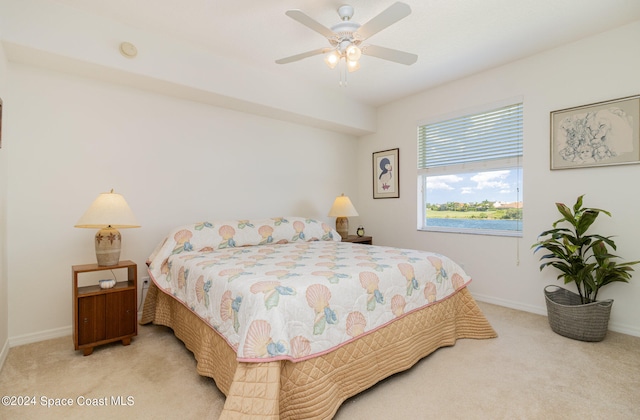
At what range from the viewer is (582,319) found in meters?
2.34

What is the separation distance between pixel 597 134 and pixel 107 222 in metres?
3.93

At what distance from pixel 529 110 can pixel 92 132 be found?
4003mm

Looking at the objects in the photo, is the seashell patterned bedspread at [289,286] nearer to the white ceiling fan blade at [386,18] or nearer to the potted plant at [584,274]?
the potted plant at [584,274]

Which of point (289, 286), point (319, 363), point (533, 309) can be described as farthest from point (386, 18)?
point (533, 309)

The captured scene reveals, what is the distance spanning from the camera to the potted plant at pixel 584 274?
232cm

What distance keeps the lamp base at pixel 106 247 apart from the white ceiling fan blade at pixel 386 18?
230cm

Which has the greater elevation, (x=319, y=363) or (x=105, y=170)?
(x=105, y=170)

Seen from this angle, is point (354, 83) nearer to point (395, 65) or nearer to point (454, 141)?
point (395, 65)

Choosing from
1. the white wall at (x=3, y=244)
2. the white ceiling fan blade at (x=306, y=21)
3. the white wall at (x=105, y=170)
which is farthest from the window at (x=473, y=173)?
the white wall at (x=3, y=244)

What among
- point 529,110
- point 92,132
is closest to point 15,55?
point 92,132

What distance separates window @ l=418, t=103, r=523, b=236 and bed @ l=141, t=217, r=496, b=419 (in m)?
1.31

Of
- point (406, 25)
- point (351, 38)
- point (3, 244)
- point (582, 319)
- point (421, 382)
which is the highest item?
point (406, 25)

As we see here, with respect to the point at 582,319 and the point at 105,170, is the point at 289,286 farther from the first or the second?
the point at 582,319

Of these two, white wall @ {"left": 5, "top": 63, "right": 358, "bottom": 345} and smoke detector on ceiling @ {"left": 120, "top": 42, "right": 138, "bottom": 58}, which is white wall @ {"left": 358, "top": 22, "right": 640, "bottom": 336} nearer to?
white wall @ {"left": 5, "top": 63, "right": 358, "bottom": 345}
